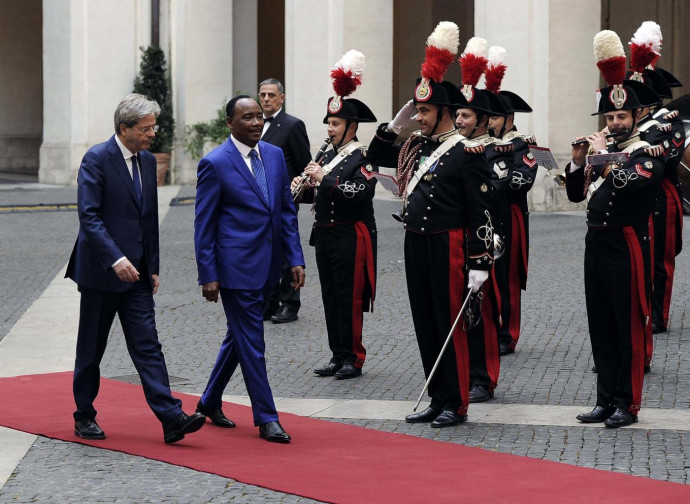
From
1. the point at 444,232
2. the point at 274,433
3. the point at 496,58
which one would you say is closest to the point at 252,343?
the point at 274,433

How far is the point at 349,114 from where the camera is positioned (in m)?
8.74

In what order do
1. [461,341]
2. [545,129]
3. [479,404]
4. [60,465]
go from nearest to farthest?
1. [60,465]
2. [461,341]
3. [479,404]
4. [545,129]

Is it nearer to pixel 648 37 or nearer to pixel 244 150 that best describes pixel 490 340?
pixel 244 150

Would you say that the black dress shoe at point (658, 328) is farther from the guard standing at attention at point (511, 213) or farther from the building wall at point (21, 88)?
the building wall at point (21, 88)

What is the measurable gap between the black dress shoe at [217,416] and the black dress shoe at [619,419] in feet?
6.66

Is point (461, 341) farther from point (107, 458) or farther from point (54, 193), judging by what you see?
point (54, 193)

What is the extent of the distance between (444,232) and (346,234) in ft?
5.15

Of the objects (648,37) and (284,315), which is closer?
(648,37)

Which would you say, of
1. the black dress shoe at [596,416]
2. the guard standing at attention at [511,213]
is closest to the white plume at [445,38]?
the guard standing at attention at [511,213]

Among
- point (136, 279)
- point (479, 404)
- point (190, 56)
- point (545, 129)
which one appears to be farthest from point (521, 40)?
point (136, 279)

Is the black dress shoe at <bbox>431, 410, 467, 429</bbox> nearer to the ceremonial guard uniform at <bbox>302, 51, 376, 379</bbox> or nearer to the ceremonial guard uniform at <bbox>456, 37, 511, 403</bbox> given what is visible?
the ceremonial guard uniform at <bbox>456, 37, 511, 403</bbox>

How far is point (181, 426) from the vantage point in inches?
267

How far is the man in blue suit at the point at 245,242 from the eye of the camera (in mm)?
6977

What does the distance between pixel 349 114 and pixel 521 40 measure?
11134 mm
